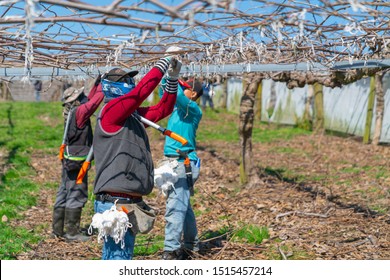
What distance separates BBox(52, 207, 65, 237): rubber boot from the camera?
24.7ft

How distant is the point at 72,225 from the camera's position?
7453mm

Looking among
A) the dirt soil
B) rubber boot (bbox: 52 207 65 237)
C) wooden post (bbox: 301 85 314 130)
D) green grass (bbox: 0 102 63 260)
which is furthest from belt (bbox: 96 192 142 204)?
wooden post (bbox: 301 85 314 130)

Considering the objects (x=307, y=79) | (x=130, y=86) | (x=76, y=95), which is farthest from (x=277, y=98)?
(x=130, y=86)

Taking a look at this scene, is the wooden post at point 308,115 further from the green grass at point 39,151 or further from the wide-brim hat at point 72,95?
the wide-brim hat at point 72,95

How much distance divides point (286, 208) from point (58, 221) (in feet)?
10.1

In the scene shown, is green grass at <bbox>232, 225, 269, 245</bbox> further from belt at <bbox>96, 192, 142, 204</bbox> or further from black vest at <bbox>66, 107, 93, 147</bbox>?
belt at <bbox>96, 192, 142, 204</bbox>

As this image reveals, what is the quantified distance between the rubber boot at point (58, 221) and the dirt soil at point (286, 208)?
0.13 meters

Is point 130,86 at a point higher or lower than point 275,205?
higher

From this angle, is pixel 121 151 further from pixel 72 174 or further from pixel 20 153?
pixel 20 153

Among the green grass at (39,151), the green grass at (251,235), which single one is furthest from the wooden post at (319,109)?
the green grass at (251,235)

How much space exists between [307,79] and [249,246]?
3158 mm

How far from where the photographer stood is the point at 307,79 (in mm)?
9172

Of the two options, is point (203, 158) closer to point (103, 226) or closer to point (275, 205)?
point (275, 205)

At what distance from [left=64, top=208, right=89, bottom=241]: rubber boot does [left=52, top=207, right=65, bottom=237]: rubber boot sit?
9cm
